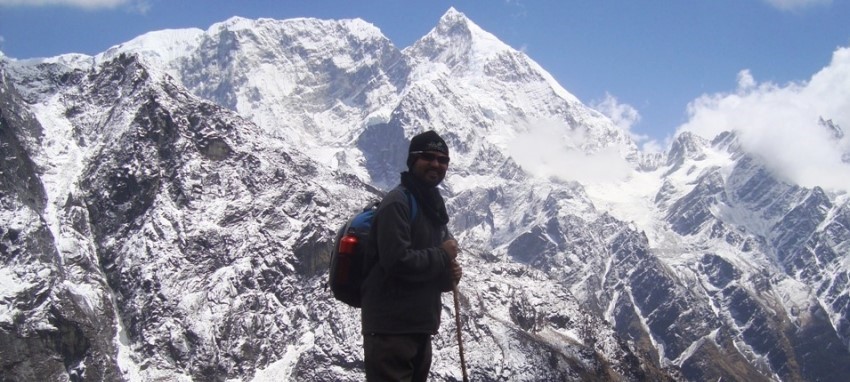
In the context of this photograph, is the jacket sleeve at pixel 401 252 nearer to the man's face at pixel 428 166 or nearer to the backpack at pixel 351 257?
the backpack at pixel 351 257

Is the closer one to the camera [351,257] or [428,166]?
[351,257]

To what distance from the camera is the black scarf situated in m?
12.0

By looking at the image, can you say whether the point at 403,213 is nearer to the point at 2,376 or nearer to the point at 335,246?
the point at 335,246

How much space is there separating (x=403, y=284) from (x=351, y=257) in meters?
0.80

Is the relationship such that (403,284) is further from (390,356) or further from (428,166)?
(428,166)

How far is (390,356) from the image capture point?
11367 millimetres

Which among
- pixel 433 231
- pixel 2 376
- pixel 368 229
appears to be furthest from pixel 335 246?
pixel 2 376

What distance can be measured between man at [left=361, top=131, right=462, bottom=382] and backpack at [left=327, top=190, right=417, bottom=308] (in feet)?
0.43

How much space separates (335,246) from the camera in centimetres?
1180

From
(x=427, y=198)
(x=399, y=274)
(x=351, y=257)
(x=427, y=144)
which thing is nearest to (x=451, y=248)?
(x=427, y=198)

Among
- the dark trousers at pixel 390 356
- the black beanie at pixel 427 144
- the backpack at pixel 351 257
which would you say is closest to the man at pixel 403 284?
the dark trousers at pixel 390 356

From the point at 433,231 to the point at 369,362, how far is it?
6.69 feet

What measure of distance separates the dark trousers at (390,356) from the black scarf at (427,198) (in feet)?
5.61

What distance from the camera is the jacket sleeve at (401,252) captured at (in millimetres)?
11172
